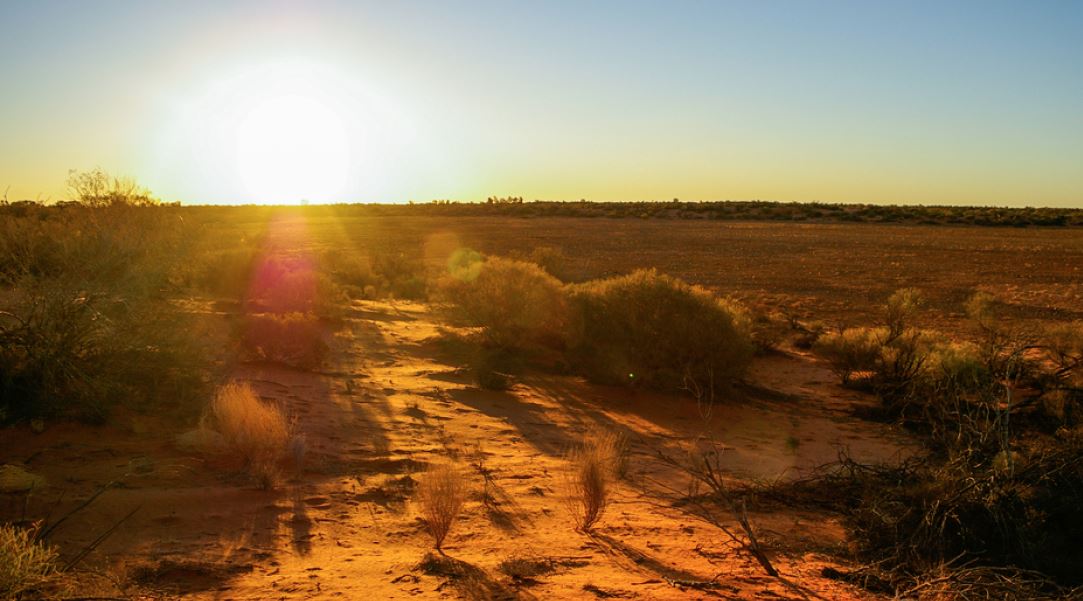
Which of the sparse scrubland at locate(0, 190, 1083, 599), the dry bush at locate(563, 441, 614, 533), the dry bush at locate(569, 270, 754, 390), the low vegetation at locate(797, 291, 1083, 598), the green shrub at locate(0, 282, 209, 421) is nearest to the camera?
the low vegetation at locate(797, 291, 1083, 598)

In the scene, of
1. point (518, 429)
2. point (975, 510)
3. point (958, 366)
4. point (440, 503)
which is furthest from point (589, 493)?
point (958, 366)

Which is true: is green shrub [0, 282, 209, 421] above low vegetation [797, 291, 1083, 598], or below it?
above

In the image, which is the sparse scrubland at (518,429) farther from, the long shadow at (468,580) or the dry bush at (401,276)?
the dry bush at (401,276)

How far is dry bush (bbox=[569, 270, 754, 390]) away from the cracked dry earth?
1.00 meters

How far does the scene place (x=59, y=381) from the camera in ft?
24.9

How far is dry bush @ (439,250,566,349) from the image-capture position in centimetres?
1347

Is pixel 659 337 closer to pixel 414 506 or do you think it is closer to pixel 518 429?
pixel 518 429

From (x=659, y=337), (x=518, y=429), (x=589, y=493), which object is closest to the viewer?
(x=589, y=493)

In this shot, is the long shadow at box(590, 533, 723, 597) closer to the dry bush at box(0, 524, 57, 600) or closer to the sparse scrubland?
the sparse scrubland

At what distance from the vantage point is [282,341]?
11555 mm

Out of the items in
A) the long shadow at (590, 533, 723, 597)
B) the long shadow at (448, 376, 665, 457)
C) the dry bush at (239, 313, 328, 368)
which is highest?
the dry bush at (239, 313, 328, 368)

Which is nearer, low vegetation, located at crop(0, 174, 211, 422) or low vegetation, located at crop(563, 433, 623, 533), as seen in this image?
low vegetation, located at crop(563, 433, 623, 533)

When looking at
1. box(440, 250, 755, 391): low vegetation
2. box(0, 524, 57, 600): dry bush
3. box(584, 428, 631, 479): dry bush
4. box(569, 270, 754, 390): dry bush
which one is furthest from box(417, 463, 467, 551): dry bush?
box(569, 270, 754, 390): dry bush

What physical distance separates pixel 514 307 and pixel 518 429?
4.23m
